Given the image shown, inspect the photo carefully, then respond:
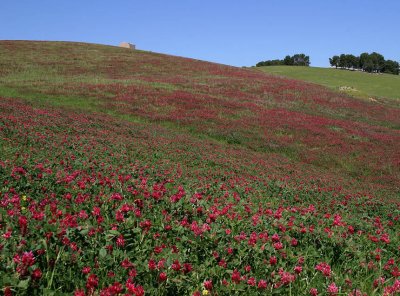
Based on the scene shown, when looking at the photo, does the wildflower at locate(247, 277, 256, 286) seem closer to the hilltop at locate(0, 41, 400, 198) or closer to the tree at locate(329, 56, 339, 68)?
the hilltop at locate(0, 41, 400, 198)

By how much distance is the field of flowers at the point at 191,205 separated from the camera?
386 cm

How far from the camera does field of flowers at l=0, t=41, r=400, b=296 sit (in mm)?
3855

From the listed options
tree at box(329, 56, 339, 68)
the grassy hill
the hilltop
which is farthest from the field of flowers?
tree at box(329, 56, 339, 68)

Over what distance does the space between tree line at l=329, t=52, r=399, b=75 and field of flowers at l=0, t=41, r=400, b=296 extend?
14789 cm

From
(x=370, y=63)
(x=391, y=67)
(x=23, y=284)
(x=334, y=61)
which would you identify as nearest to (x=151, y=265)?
(x=23, y=284)

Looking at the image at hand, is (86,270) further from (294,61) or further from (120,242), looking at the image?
(294,61)

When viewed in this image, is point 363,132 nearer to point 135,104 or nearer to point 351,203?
point 135,104

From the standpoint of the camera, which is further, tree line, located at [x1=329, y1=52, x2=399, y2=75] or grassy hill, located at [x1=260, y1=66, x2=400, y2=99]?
tree line, located at [x1=329, y1=52, x2=399, y2=75]

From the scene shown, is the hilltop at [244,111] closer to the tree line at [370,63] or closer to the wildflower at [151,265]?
the wildflower at [151,265]

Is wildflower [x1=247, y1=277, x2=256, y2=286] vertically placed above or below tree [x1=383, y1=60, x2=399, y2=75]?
below

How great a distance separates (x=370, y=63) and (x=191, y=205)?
177683 millimetres

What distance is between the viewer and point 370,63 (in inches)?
6476

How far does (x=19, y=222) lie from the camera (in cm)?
411

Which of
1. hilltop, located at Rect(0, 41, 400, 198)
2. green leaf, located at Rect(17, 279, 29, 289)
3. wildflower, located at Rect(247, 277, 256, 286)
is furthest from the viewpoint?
hilltop, located at Rect(0, 41, 400, 198)
